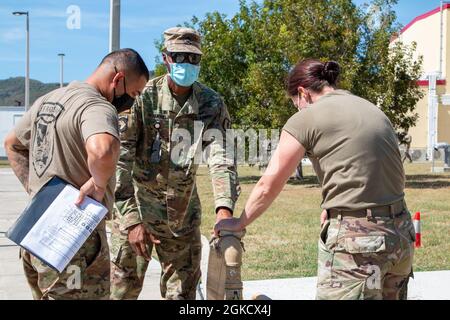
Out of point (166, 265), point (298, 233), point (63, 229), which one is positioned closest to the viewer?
point (63, 229)

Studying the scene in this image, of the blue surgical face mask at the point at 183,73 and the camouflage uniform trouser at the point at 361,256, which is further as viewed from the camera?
the blue surgical face mask at the point at 183,73

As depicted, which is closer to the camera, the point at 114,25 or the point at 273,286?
the point at 273,286

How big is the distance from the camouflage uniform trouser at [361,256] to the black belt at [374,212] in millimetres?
16

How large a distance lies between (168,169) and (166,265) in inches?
25.0

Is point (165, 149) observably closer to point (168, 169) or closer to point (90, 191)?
point (168, 169)

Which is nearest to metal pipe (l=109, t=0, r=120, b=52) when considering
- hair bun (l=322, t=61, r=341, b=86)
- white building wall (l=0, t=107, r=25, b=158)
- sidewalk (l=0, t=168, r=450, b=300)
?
sidewalk (l=0, t=168, r=450, b=300)

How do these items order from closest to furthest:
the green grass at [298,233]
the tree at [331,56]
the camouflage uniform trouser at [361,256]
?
the camouflage uniform trouser at [361,256]
the green grass at [298,233]
the tree at [331,56]

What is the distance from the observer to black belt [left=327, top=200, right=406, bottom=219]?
3086mm

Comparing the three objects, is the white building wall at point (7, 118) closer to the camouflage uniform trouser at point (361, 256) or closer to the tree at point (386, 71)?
the tree at point (386, 71)

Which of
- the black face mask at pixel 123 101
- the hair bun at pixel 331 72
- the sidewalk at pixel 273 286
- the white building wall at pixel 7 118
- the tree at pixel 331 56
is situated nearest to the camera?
the hair bun at pixel 331 72

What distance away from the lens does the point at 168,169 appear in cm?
420

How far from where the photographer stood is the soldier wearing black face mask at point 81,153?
2.94m

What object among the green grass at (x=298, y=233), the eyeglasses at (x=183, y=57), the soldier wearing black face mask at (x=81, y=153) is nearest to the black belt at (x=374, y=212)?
the soldier wearing black face mask at (x=81, y=153)

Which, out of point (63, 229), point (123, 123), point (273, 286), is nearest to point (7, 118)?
point (273, 286)
